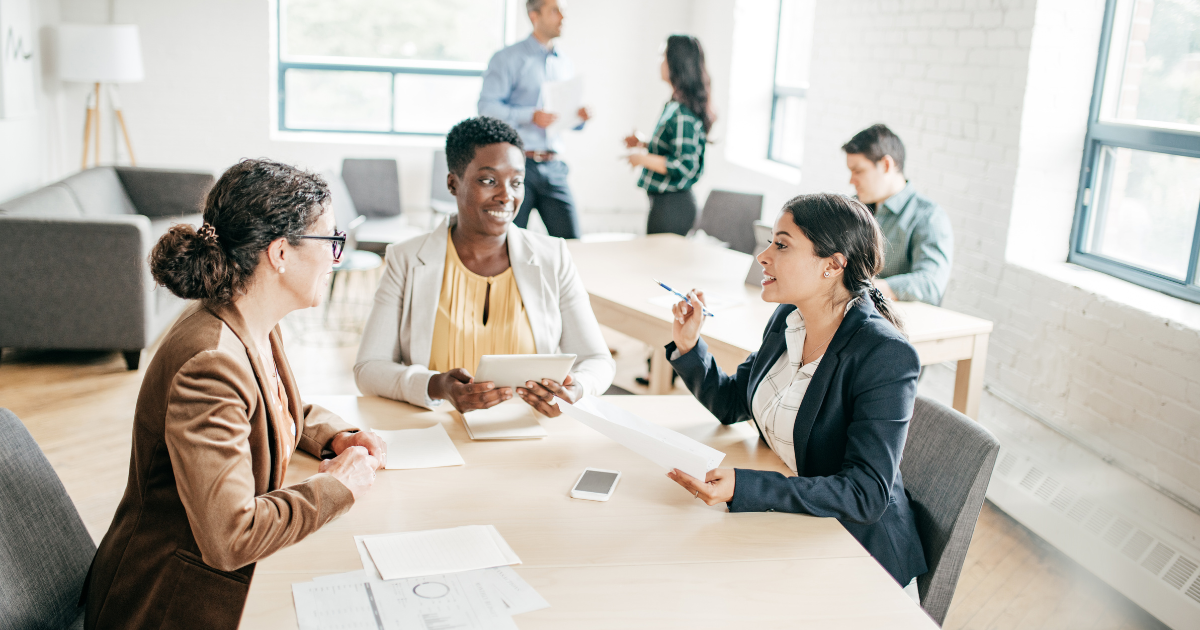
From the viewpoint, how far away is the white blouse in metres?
1.91

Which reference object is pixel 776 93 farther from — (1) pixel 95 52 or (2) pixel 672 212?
(1) pixel 95 52

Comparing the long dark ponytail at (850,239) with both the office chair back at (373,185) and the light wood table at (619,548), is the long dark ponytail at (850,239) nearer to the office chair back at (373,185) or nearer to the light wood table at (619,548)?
the light wood table at (619,548)

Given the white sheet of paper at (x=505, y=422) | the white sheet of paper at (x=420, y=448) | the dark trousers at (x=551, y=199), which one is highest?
the dark trousers at (x=551, y=199)

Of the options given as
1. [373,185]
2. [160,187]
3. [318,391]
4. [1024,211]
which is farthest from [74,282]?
[1024,211]

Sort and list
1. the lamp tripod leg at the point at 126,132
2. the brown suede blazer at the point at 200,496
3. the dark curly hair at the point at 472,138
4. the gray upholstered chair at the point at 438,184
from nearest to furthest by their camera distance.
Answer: the brown suede blazer at the point at 200,496, the dark curly hair at the point at 472,138, the lamp tripod leg at the point at 126,132, the gray upholstered chair at the point at 438,184

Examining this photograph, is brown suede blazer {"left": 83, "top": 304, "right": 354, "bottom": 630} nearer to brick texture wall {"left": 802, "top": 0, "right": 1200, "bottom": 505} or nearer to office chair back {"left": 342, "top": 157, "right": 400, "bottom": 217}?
brick texture wall {"left": 802, "top": 0, "right": 1200, "bottom": 505}

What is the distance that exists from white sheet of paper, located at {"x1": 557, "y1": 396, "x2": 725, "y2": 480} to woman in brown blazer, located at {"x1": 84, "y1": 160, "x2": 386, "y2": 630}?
435 mm

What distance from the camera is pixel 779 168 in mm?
6250

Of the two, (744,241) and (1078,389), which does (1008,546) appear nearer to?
(1078,389)

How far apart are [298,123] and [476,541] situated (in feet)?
20.6

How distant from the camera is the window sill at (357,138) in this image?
693 centimetres

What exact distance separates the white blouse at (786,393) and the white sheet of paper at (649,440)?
0.23 meters

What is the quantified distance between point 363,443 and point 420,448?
12 centimetres

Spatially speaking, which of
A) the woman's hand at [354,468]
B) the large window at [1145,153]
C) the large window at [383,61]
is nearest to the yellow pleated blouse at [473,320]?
the woman's hand at [354,468]
